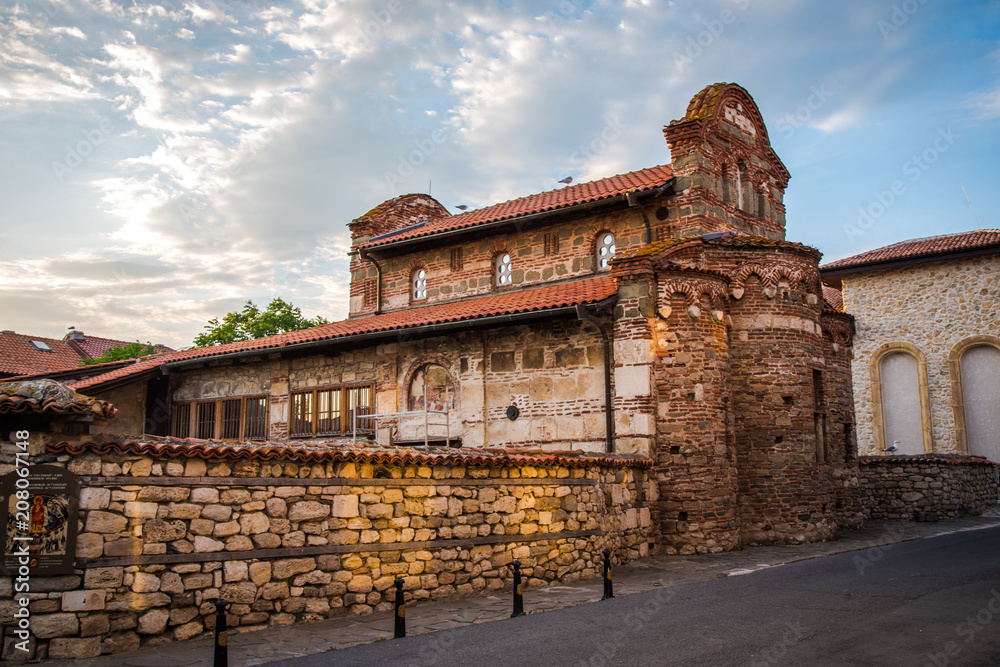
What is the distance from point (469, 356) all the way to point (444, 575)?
25.4ft

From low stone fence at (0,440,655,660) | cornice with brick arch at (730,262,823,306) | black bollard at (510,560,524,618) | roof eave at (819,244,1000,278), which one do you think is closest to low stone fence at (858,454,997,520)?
roof eave at (819,244,1000,278)

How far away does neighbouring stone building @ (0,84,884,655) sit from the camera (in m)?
8.05

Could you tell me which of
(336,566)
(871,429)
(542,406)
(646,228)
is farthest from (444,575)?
(871,429)

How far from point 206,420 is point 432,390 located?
7561 millimetres

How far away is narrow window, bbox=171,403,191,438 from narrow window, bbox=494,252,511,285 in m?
9.58

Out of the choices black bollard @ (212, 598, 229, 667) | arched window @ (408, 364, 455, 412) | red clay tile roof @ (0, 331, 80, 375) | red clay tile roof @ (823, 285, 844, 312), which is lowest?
black bollard @ (212, 598, 229, 667)

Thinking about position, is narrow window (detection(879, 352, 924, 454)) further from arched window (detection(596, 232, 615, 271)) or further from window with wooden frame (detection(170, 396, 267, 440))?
window with wooden frame (detection(170, 396, 267, 440))

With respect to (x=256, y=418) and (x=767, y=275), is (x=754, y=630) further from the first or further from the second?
(x=256, y=418)

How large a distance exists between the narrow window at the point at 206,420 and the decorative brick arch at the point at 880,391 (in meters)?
22.7

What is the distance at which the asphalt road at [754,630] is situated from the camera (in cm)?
659

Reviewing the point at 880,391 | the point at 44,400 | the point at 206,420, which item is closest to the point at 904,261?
the point at 880,391

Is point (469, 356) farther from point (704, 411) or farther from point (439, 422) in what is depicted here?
point (704, 411)

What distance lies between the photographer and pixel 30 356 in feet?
118

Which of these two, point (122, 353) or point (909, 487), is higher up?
point (122, 353)
